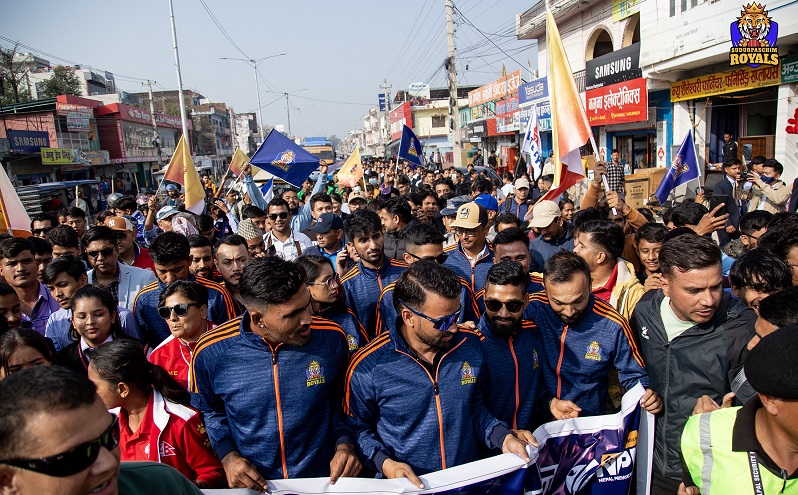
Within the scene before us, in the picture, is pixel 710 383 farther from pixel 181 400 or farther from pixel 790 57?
pixel 790 57

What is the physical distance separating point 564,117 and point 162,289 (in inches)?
173

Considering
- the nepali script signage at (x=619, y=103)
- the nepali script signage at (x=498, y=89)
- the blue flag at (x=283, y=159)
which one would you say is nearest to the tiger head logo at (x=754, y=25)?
the nepali script signage at (x=619, y=103)

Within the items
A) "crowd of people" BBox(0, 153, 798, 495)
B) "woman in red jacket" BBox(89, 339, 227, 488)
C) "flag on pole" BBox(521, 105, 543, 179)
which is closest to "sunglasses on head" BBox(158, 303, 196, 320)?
"crowd of people" BBox(0, 153, 798, 495)

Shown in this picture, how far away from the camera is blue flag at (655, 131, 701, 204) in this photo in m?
7.78

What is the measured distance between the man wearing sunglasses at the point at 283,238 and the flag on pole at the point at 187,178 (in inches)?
143

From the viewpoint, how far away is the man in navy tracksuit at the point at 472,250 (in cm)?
461

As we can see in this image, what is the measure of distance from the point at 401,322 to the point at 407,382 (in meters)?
0.30

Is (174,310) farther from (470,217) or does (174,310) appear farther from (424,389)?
(470,217)

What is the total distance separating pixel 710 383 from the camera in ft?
8.77

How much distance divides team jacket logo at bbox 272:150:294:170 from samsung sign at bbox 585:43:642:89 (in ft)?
36.4

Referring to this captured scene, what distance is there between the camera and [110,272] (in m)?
4.80

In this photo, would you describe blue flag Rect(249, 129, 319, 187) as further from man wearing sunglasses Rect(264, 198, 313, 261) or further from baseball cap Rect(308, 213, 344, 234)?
baseball cap Rect(308, 213, 344, 234)

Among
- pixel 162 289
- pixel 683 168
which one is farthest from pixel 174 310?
pixel 683 168

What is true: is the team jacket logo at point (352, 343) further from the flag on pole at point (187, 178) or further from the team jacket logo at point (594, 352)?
the flag on pole at point (187, 178)
